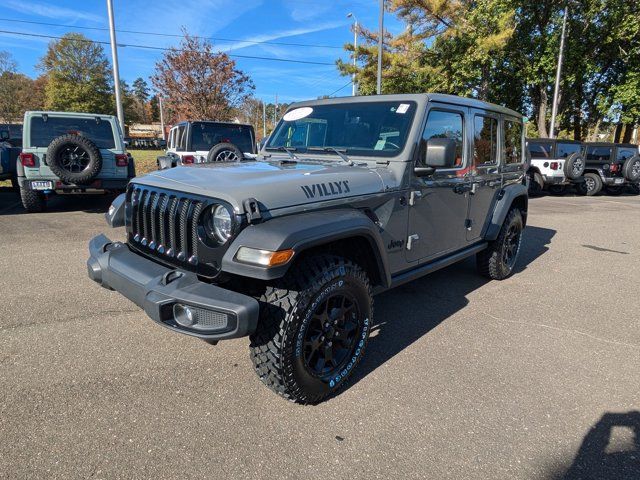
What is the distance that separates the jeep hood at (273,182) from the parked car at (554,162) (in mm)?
12717

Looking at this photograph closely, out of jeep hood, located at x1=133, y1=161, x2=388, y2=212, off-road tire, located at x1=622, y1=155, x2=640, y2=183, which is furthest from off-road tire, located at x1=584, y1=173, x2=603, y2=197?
jeep hood, located at x1=133, y1=161, x2=388, y2=212

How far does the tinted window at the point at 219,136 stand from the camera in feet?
29.8

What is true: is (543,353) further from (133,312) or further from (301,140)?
(133,312)

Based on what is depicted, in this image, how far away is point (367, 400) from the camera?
2.57 metres

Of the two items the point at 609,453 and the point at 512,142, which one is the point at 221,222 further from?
the point at 512,142

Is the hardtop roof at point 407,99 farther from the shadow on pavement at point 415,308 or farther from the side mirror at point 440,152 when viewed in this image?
the shadow on pavement at point 415,308

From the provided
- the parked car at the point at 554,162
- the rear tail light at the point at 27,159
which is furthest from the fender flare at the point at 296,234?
the parked car at the point at 554,162

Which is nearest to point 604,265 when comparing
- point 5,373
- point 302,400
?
point 302,400

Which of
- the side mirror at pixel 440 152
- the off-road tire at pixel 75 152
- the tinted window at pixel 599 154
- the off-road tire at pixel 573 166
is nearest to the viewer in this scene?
the side mirror at pixel 440 152

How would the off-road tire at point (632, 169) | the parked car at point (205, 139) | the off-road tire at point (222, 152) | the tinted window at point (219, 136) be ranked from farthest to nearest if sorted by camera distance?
the off-road tire at point (632, 169) < the tinted window at point (219, 136) < the parked car at point (205, 139) < the off-road tire at point (222, 152)

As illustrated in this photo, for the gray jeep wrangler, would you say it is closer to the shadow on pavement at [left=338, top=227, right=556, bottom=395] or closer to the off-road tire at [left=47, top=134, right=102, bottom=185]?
the shadow on pavement at [left=338, top=227, right=556, bottom=395]

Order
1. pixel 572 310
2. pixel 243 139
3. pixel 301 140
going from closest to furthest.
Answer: pixel 301 140 → pixel 572 310 → pixel 243 139

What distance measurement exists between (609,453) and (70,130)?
9.05 metres

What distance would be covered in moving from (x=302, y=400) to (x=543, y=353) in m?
2.02
